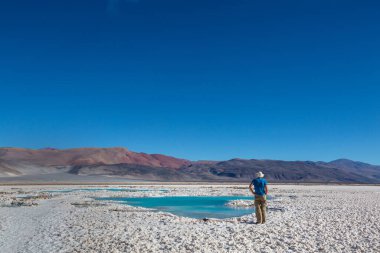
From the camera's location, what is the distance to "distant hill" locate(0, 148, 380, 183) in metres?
128

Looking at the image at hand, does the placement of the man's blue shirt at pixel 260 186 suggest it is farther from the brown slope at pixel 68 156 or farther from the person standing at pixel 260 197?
the brown slope at pixel 68 156

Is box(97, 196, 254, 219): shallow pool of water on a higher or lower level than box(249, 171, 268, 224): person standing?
lower

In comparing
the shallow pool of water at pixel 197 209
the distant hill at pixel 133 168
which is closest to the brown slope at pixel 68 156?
the distant hill at pixel 133 168

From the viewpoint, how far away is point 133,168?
135000 mm

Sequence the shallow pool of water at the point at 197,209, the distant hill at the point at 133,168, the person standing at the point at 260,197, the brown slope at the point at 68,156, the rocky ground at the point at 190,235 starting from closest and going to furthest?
the rocky ground at the point at 190,235, the person standing at the point at 260,197, the shallow pool of water at the point at 197,209, the distant hill at the point at 133,168, the brown slope at the point at 68,156

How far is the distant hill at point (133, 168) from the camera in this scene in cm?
12788

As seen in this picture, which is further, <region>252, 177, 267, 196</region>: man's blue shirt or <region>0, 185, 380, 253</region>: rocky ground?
<region>252, 177, 267, 196</region>: man's blue shirt

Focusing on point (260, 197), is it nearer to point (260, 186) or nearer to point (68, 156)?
point (260, 186)

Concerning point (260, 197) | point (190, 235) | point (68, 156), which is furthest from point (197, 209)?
point (68, 156)

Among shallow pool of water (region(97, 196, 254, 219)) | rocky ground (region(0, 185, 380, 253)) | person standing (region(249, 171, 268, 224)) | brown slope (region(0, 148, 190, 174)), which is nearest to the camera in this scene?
rocky ground (region(0, 185, 380, 253))

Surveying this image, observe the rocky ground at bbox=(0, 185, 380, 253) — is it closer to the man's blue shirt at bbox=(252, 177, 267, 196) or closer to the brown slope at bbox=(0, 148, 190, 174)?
the man's blue shirt at bbox=(252, 177, 267, 196)

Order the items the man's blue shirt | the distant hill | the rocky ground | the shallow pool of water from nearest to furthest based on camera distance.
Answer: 1. the rocky ground
2. the man's blue shirt
3. the shallow pool of water
4. the distant hill

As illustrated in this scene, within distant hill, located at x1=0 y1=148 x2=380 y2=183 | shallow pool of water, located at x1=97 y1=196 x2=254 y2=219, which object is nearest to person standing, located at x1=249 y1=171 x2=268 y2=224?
shallow pool of water, located at x1=97 y1=196 x2=254 y2=219

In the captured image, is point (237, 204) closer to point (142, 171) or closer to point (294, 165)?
point (142, 171)
